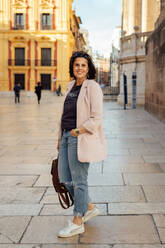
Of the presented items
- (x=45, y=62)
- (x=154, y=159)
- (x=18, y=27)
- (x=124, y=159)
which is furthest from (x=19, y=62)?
(x=154, y=159)

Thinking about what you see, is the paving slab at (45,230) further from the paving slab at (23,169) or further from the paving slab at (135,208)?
the paving slab at (23,169)

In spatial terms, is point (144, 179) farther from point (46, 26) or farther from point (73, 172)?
point (46, 26)

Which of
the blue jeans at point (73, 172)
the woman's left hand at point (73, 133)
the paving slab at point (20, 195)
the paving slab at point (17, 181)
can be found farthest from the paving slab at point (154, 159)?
the woman's left hand at point (73, 133)

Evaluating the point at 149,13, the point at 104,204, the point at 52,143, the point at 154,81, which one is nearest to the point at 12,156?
the point at 52,143

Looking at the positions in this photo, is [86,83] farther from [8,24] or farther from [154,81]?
[8,24]

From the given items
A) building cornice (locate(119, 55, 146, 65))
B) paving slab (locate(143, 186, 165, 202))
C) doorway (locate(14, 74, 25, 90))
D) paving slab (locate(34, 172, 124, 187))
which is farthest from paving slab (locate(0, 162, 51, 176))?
doorway (locate(14, 74, 25, 90))

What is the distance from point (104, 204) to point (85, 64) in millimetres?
1593

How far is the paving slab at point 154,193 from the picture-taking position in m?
4.00

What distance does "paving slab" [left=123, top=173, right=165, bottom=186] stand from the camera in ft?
15.3

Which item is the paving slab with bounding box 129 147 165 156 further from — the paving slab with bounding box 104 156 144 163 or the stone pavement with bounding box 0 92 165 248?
the paving slab with bounding box 104 156 144 163

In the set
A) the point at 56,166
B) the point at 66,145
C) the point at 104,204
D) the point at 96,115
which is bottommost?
the point at 104,204

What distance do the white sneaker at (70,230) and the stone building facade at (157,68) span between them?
8731mm

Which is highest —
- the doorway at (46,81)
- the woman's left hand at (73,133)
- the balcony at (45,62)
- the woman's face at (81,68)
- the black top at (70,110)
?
the balcony at (45,62)

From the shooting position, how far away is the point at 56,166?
3.27 m
